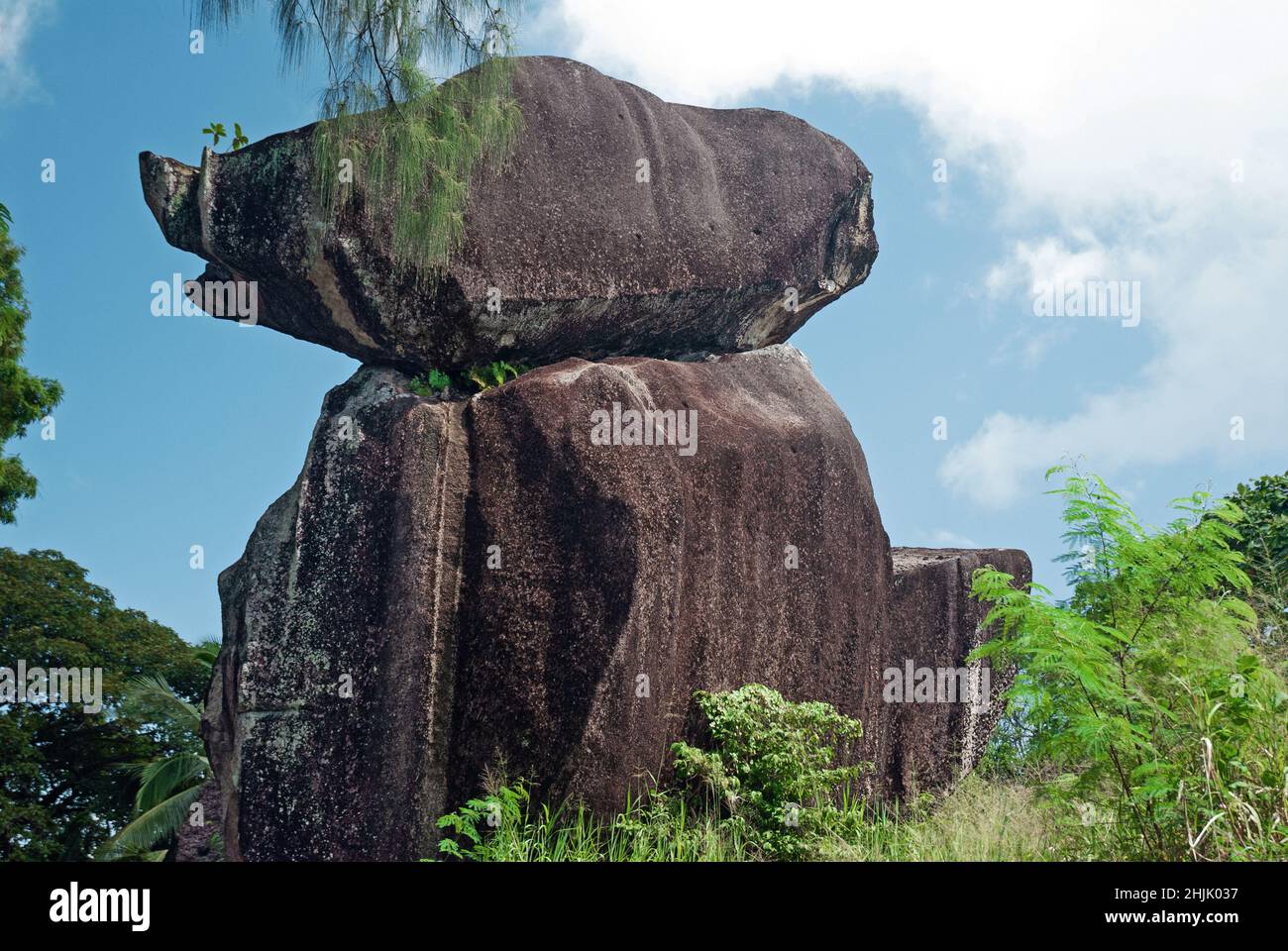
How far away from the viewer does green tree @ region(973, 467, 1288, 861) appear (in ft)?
23.0

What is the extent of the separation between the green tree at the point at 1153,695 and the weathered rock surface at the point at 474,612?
8.55 feet

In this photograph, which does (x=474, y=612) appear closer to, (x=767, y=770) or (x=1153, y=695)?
(x=767, y=770)

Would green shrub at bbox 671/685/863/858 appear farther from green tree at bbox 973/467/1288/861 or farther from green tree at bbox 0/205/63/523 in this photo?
green tree at bbox 0/205/63/523

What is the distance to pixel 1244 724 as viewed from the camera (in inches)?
287

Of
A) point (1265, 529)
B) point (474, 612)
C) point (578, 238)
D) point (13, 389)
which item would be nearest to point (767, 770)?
point (474, 612)

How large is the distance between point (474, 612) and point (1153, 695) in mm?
4934

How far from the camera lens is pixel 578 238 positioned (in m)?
→ 11.0

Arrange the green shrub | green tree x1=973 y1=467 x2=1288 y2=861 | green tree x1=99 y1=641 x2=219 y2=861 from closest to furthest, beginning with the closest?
1. green tree x1=973 y1=467 x2=1288 y2=861
2. the green shrub
3. green tree x1=99 y1=641 x2=219 y2=861

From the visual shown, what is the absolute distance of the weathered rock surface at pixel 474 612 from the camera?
8891 millimetres

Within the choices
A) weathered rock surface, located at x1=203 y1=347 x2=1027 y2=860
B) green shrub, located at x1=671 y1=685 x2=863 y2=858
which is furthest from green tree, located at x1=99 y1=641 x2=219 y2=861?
green shrub, located at x1=671 y1=685 x2=863 y2=858

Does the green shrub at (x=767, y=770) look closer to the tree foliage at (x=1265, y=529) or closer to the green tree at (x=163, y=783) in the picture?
the tree foliage at (x=1265, y=529)

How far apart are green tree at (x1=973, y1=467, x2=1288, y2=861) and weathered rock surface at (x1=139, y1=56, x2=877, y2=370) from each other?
4.69m

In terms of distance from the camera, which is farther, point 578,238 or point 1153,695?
point 578,238
